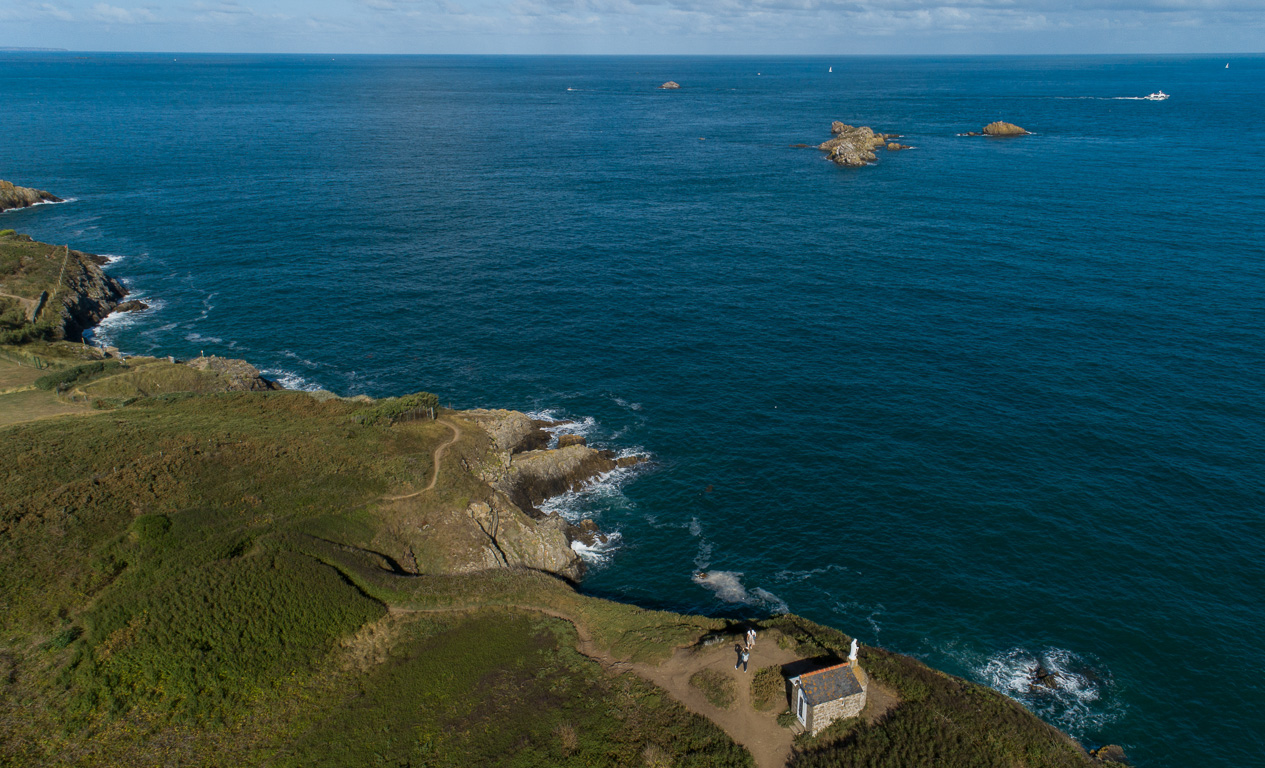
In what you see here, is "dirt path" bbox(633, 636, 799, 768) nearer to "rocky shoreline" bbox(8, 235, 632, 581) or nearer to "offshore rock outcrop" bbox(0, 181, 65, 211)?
"rocky shoreline" bbox(8, 235, 632, 581)

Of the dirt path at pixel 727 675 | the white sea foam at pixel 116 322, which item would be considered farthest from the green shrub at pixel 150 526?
the white sea foam at pixel 116 322

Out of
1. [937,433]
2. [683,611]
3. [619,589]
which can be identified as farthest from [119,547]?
[937,433]

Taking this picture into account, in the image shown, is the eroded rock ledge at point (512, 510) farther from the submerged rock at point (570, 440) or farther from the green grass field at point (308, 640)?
the green grass field at point (308, 640)

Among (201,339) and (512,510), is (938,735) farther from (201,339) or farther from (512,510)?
(201,339)

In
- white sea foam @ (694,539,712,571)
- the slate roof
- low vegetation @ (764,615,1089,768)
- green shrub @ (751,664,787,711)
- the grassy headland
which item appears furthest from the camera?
white sea foam @ (694,539,712,571)

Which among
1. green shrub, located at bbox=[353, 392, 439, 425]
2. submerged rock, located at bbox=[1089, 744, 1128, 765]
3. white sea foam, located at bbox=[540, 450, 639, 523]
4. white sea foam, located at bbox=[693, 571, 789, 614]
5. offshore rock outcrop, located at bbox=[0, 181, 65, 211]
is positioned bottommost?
submerged rock, located at bbox=[1089, 744, 1128, 765]

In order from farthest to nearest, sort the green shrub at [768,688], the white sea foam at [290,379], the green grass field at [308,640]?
the white sea foam at [290,379]
the green shrub at [768,688]
the green grass field at [308,640]

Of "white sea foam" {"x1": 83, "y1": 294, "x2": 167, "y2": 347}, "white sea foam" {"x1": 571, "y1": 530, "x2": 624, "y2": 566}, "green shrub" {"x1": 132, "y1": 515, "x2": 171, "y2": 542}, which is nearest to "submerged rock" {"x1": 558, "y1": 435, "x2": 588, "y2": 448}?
"white sea foam" {"x1": 571, "y1": 530, "x2": 624, "y2": 566}

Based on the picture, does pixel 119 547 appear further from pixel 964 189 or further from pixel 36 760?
pixel 964 189
